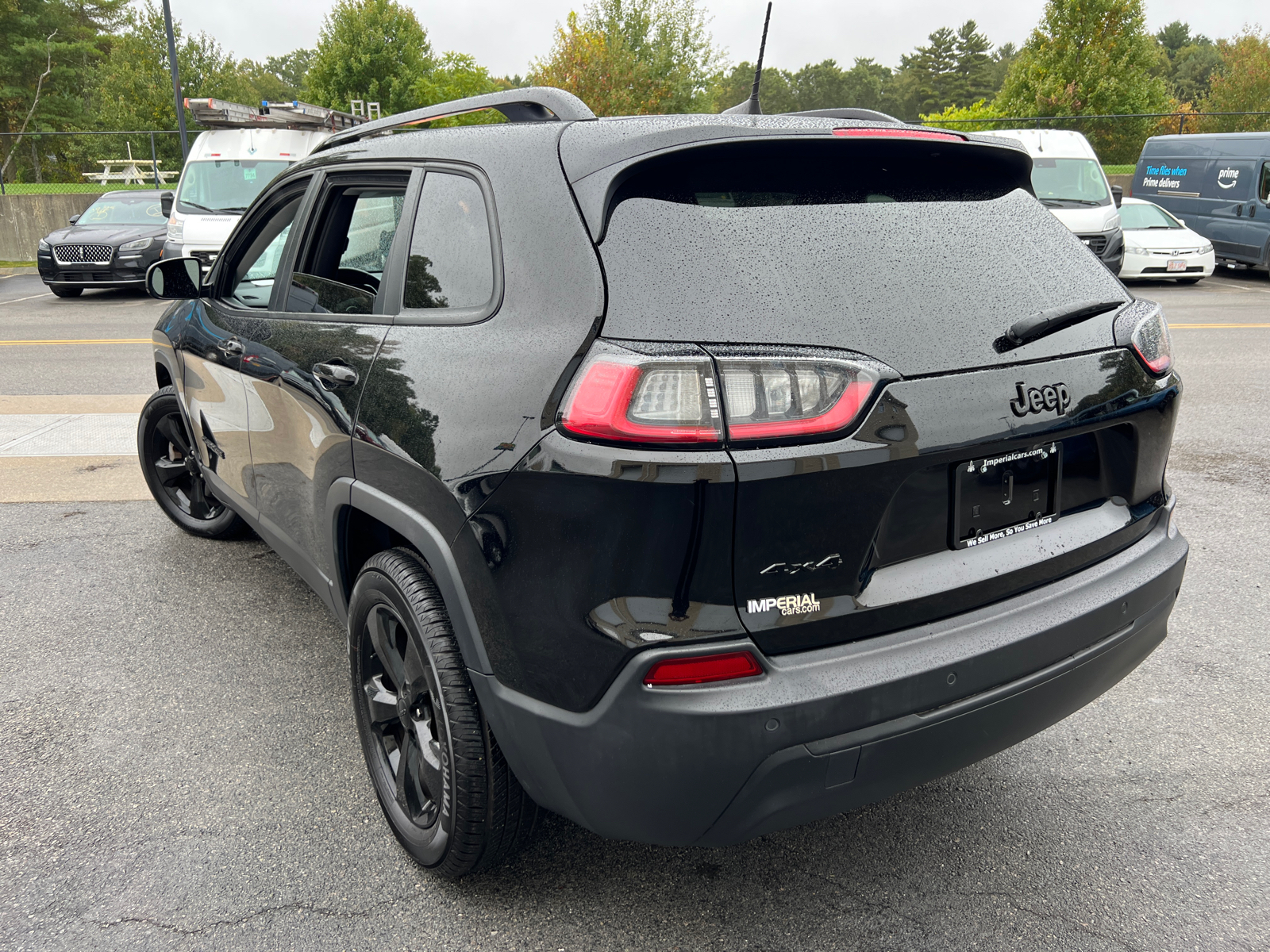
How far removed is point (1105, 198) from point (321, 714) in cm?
1484

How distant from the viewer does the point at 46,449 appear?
6398 mm

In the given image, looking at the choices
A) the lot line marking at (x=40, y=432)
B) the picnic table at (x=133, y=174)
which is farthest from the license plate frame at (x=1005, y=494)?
the picnic table at (x=133, y=174)

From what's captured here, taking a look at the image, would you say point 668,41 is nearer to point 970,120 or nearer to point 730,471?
point 970,120

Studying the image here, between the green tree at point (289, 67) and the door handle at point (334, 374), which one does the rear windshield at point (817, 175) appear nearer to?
the door handle at point (334, 374)

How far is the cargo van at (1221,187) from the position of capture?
17.2 m

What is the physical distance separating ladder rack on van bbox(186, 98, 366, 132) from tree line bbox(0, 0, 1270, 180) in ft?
54.6

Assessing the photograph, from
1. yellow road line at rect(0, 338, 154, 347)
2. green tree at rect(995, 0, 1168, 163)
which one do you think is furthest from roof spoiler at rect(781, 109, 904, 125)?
green tree at rect(995, 0, 1168, 163)

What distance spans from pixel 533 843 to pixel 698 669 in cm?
99

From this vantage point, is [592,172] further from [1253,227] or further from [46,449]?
[1253,227]

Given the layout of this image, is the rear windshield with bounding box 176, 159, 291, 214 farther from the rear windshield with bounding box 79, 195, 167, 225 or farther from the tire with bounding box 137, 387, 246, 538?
the tire with bounding box 137, 387, 246, 538

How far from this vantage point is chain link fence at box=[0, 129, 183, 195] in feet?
92.5

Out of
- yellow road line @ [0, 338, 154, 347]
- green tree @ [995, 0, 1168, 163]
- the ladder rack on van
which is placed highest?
green tree @ [995, 0, 1168, 163]

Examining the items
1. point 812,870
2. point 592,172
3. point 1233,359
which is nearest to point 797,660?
point 812,870

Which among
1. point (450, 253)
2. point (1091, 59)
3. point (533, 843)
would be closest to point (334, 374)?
point (450, 253)
